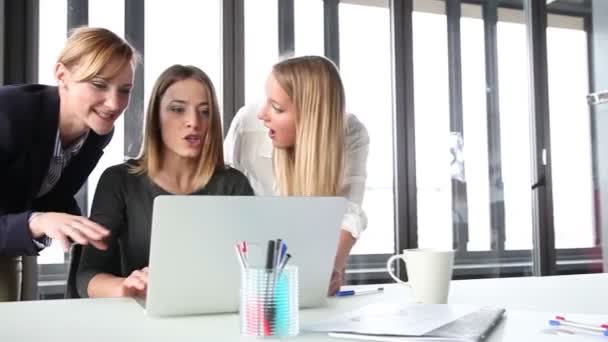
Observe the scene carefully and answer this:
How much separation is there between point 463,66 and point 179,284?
3.26 meters

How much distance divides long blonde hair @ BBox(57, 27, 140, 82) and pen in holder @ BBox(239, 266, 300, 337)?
0.98 metres

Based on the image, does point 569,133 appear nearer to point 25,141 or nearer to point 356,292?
point 356,292

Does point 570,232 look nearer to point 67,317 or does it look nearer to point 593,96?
point 593,96

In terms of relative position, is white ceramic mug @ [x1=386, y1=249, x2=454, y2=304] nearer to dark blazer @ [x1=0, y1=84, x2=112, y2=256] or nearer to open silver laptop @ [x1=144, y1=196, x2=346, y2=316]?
open silver laptop @ [x1=144, y1=196, x2=346, y2=316]

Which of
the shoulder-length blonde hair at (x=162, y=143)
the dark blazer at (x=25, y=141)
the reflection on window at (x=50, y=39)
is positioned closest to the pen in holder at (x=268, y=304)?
the shoulder-length blonde hair at (x=162, y=143)

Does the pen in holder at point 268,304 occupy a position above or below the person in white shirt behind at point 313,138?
below

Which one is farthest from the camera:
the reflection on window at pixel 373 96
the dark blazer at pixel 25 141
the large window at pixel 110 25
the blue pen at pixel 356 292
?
the reflection on window at pixel 373 96

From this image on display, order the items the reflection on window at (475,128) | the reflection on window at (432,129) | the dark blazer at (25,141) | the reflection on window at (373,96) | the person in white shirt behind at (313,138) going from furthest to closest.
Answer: the reflection on window at (475,128)
the reflection on window at (432,129)
the reflection on window at (373,96)
the person in white shirt behind at (313,138)
the dark blazer at (25,141)

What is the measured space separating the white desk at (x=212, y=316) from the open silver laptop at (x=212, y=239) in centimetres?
3

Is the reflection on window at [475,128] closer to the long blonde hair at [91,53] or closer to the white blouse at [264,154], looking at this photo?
the white blouse at [264,154]

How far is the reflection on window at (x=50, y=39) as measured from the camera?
2.73m

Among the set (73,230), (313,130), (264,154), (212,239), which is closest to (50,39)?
(264,154)

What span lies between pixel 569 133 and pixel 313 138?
9.25 feet

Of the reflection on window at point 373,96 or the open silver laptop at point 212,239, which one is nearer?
the open silver laptop at point 212,239
